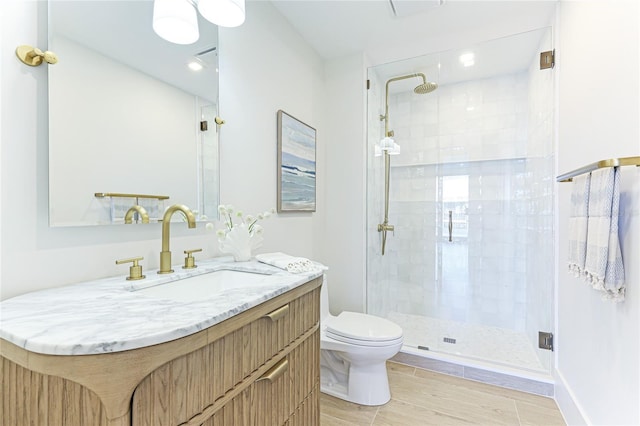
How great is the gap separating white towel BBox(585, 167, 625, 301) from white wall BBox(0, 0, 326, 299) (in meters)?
1.60

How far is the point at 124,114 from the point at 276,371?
1.07 meters

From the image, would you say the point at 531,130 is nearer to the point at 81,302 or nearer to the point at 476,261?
the point at 476,261

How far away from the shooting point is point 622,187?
3.70 feet

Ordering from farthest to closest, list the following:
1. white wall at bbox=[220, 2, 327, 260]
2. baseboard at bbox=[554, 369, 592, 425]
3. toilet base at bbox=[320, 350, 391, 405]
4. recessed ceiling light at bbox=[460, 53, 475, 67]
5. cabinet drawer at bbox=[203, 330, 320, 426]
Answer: recessed ceiling light at bbox=[460, 53, 475, 67]
toilet base at bbox=[320, 350, 391, 405]
white wall at bbox=[220, 2, 327, 260]
baseboard at bbox=[554, 369, 592, 425]
cabinet drawer at bbox=[203, 330, 320, 426]

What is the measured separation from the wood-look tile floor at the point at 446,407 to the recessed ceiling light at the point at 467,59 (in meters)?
2.48

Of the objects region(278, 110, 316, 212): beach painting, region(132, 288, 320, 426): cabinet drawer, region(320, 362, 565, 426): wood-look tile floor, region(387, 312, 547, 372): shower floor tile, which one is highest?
region(278, 110, 316, 212): beach painting

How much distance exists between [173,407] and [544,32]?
2.90 m

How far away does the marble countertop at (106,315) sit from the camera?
545 mm

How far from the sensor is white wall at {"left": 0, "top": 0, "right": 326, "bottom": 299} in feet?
2.74

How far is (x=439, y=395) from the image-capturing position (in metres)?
1.86

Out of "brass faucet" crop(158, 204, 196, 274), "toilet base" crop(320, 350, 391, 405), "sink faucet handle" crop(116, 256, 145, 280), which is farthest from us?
"toilet base" crop(320, 350, 391, 405)

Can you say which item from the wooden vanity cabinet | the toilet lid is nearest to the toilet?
the toilet lid

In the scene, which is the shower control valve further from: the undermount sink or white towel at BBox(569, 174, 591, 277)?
the undermount sink

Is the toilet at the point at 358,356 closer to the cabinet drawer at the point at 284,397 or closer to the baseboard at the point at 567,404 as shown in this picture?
the cabinet drawer at the point at 284,397
